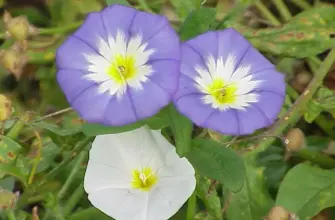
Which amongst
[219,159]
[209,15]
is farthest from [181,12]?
[219,159]

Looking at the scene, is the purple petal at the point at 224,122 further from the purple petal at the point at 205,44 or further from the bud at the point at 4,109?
the bud at the point at 4,109

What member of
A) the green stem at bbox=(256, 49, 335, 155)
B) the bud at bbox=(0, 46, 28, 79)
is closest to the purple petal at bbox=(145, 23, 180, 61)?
the bud at bbox=(0, 46, 28, 79)

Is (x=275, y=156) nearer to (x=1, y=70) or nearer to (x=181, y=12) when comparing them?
(x=181, y=12)

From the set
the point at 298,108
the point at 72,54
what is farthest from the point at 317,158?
the point at 72,54

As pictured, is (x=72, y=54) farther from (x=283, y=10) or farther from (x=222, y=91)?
(x=283, y=10)

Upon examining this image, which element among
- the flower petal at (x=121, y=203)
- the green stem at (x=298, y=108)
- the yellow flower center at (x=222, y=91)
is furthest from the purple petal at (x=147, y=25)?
the green stem at (x=298, y=108)

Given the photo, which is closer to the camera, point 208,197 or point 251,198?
point 208,197
